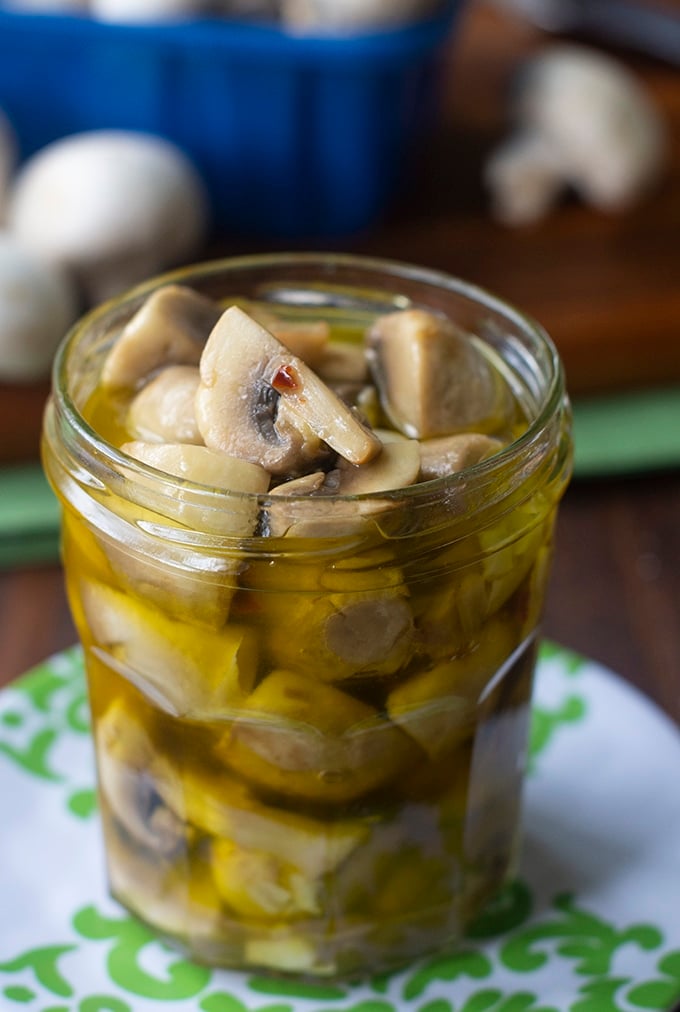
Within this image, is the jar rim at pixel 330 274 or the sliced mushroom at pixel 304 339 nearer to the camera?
the jar rim at pixel 330 274

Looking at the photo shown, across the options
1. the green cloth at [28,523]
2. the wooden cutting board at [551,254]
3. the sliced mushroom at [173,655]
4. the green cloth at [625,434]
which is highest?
the sliced mushroom at [173,655]

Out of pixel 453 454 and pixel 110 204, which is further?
pixel 110 204

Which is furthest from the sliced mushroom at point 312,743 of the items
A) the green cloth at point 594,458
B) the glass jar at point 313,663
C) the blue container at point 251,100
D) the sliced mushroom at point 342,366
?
the blue container at point 251,100

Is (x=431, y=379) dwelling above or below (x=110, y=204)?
above

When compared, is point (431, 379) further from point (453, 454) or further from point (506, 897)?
point (506, 897)

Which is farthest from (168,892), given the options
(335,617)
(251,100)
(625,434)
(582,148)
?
(582,148)

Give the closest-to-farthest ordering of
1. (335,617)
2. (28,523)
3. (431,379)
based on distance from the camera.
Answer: (335,617)
(431,379)
(28,523)

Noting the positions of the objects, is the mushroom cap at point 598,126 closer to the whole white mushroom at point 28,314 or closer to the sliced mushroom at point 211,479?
the whole white mushroom at point 28,314
